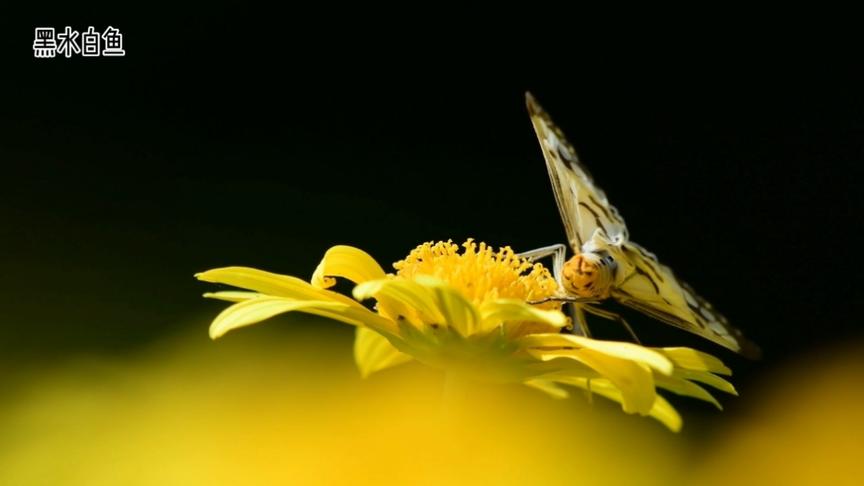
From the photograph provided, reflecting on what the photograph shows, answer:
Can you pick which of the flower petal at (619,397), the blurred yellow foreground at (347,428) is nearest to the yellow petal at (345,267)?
the blurred yellow foreground at (347,428)

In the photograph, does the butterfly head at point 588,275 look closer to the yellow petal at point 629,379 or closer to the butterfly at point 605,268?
→ the butterfly at point 605,268

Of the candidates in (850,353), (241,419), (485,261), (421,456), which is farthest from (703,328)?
(850,353)

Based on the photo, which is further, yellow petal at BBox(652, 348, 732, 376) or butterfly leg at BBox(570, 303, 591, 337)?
butterfly leg at BBox(570, 303, 591, 337)

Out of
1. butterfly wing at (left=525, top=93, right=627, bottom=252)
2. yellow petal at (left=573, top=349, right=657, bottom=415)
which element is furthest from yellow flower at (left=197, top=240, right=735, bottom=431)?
butterfly wing at (left=525, top=93, right=627, bottom=252)

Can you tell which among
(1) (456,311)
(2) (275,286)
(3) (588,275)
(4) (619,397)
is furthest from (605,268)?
(2) (275,286)

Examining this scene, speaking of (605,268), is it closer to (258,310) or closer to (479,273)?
(479,273)

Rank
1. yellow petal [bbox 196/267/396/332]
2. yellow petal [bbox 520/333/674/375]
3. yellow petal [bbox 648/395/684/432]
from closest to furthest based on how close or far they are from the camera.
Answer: yellow petal [bbox 520/333/674/375], yellow petal [bbox 196/267/396/332], yellow petal [bbox 648/395/684/432]

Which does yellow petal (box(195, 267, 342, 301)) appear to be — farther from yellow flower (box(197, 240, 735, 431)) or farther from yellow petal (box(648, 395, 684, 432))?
yellow petal (box(648, 395, 684, 432))

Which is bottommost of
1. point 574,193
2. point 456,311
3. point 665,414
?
point 665,414
